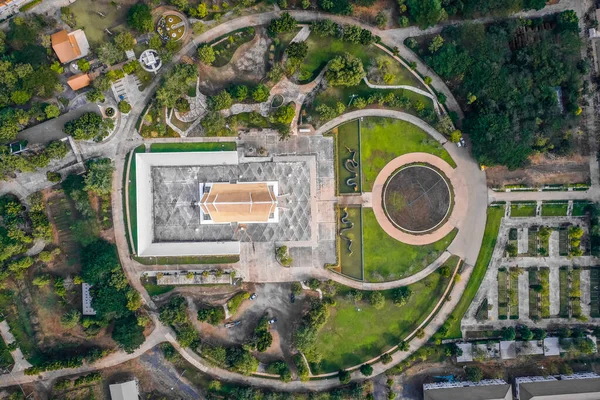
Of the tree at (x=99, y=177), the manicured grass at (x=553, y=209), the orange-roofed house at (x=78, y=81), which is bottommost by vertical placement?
the manicured grass at (x=553, y=209)

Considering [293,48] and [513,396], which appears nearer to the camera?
[293,48]

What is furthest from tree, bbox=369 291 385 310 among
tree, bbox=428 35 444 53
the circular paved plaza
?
tree, bbox=428 35 444 53

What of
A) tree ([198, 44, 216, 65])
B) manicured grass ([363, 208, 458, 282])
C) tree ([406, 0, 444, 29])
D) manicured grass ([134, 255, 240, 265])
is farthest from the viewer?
manicured grass ([363, 208, 458, 282])

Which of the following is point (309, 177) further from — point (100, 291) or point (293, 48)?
point (100, 291)

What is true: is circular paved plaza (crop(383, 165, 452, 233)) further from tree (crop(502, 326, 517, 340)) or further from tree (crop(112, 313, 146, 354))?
tree (crop(112, 313, 146, 354))

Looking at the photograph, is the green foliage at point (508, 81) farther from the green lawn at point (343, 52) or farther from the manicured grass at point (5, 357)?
the manicured grass at point (5, 357)

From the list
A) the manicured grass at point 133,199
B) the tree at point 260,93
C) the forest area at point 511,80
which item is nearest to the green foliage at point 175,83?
the manicured grass at point 133,199

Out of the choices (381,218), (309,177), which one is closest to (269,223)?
(309,177)
